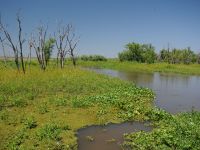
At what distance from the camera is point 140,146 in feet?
32.2

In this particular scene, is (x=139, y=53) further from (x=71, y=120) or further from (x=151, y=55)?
(x=71, y=120)

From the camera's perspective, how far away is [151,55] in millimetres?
84750

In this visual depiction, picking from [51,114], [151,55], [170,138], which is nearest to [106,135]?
[170,138]

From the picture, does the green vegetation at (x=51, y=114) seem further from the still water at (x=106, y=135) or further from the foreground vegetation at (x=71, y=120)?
the still water at (x=106, y=135)

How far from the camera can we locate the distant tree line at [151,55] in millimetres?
84750

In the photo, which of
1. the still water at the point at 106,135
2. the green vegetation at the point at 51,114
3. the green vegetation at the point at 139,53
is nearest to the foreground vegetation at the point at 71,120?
the green vegetation at the point at 51,114

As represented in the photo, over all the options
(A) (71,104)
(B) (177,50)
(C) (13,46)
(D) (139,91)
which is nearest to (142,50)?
(B) (177,50)

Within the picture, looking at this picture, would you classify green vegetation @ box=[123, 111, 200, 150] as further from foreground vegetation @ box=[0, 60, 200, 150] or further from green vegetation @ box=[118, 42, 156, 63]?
green vegetation @ box=[118, 42, 156, 63]

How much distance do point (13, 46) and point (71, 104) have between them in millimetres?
24586

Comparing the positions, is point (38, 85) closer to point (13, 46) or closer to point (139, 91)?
point (139, 91)

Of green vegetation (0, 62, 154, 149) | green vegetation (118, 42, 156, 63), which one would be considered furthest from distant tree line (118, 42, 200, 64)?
green vegetation (0, 62, 154, 149)

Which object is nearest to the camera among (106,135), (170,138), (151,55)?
(170,138)

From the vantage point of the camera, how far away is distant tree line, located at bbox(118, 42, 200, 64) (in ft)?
278

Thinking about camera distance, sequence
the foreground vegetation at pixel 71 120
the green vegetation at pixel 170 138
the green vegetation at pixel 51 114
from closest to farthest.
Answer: the green vegetation at pixel 170 138
the foreground vegetation at pixel 71 120
the green vegetation at pixel 51 114
